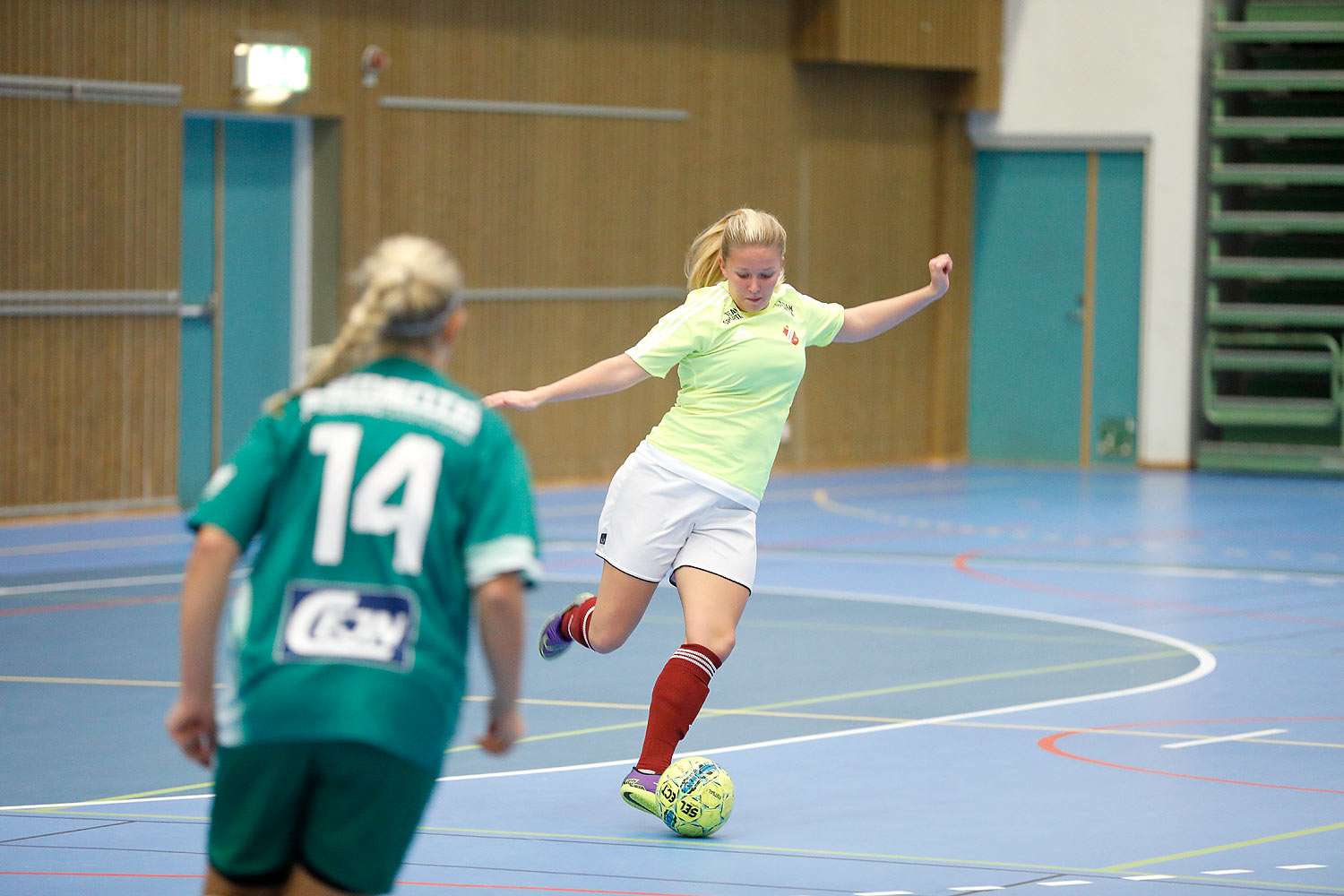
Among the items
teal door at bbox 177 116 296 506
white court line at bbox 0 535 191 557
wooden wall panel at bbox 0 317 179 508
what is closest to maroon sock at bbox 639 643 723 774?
white court line at bbox 0 535 191 557

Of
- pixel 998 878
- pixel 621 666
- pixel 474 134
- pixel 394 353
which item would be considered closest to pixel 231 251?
pixel 474 134

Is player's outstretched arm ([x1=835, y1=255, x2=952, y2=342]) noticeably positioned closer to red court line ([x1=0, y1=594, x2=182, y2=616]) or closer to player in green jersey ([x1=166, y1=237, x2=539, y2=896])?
player in green jersey ([x1=166, y1=237, x2=539, y2=896])

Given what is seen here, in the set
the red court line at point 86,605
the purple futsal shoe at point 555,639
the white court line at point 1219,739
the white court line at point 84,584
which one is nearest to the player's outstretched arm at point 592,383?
the purple futsal shoe at point 555,639

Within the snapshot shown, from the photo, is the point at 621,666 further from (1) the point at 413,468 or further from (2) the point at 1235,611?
(1) the point at 413,468

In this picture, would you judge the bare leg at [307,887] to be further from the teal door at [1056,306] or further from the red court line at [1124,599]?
the teal door at [1056,306]

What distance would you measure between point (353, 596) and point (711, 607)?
271 cm

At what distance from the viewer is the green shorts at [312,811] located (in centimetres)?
306

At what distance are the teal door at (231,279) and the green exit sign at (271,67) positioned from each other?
0.49 m

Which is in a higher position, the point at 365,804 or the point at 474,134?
the point at 474,134

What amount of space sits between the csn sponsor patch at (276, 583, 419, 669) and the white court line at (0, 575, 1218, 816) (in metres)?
3.18

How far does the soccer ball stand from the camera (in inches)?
220

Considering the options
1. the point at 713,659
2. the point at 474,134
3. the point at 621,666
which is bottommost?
the point at 621,666

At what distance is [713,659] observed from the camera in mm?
5703

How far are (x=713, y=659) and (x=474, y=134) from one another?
1013 cm
